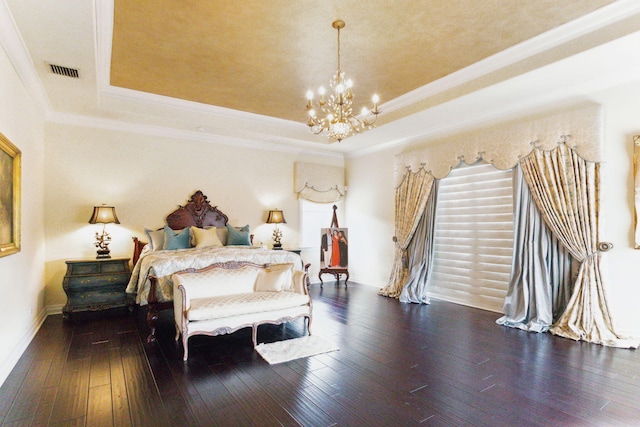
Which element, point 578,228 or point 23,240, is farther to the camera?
point 578,228

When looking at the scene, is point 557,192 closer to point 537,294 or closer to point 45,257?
point 537,294

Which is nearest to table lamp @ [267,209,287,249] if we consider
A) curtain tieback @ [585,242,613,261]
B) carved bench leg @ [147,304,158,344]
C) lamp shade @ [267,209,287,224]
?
lamp shade @ [267,209,287,224]

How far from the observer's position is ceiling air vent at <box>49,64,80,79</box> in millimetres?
3518

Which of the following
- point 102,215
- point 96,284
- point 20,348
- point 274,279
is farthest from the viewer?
point 102,215

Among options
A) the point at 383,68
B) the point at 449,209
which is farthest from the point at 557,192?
the point at 383,68

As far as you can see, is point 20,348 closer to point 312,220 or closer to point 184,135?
point 184,135

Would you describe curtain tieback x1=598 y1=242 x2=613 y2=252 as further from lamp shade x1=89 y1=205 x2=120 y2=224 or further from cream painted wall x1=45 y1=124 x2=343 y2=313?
lamp shade x1=89 y1=205 x2=120 y2=224

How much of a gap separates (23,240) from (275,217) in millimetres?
3884

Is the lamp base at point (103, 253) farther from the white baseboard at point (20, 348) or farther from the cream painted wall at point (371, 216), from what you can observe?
the cream painted wall at point (371, 216)

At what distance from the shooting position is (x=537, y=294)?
4.20 metres

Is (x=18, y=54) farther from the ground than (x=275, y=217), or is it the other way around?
(x=18, y=54)

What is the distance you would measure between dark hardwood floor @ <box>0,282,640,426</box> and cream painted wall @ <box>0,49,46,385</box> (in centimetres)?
22

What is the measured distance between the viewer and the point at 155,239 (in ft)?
17.5

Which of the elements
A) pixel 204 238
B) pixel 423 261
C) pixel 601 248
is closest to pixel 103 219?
pixel 204 238
